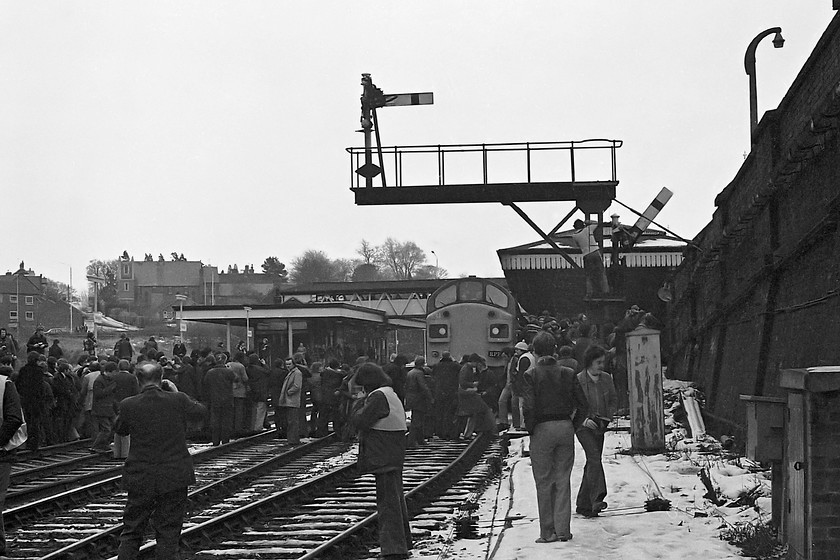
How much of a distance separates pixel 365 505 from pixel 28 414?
A: 6.58 metres

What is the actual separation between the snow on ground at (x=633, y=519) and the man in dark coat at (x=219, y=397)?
282 inches

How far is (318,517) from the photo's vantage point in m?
10.7

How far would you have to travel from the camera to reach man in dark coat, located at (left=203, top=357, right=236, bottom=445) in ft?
59.8

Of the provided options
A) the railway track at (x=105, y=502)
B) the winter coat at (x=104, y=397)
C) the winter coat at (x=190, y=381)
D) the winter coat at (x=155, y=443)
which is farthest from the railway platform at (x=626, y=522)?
the winter coat at (x=190, y=381)

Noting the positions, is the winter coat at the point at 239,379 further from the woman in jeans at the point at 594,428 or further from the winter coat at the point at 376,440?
the winter coat at the point at 376,440

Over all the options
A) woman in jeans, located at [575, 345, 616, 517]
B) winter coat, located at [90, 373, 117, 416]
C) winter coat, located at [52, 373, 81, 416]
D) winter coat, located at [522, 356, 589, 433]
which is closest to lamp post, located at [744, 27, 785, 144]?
woman in jeans, located at [575, 345, 616, 517]

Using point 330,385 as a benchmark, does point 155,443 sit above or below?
above

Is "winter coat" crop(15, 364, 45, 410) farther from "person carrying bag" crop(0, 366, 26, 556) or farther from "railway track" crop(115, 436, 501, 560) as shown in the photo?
"person carrying bag" crop(0, 366, 26, 556)

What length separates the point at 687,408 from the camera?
1577 cm

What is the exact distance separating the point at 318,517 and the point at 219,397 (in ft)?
26.3

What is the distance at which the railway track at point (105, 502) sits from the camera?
9469 mm

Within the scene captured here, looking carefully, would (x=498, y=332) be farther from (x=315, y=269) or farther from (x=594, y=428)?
(x=315, y=269)

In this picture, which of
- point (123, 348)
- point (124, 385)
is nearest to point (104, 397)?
point (124, 385)

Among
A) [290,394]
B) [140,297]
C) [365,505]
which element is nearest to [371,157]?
[290,394]
